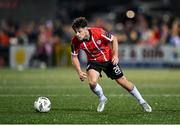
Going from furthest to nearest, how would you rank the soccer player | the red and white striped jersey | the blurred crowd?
the blurred crowd
the red and white striped jersey
the soccer player

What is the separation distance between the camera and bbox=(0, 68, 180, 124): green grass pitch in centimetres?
1276

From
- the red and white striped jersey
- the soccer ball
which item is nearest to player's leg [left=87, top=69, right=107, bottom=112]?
the red and white striped jersey

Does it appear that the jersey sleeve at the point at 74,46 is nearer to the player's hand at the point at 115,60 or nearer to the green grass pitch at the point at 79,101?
the player's hand at the point at 115,60

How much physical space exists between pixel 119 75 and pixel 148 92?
212 inches

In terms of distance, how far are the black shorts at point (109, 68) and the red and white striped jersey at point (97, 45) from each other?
84 mm

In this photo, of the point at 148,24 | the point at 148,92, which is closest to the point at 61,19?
the point at 148,24

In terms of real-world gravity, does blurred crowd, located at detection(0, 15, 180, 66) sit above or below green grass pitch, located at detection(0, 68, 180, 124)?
below

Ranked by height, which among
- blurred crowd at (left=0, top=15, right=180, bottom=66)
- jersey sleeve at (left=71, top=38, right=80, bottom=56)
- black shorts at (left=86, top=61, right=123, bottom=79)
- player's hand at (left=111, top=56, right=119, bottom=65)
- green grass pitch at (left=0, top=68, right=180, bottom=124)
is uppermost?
jersey sleeve at (left=71, top=38, right=80, bottom=56)

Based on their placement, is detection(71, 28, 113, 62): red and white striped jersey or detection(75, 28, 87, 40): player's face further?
detection(71, 28, 113, 62): red and white striped jersey

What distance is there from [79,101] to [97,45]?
2794 mm

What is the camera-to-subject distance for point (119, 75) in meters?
14.3

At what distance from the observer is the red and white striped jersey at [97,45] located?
46.7 ft

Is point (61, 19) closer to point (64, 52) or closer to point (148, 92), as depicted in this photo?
point (64, 52)

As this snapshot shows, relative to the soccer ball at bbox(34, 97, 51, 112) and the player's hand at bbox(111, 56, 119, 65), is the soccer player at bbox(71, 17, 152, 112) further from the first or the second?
the soccer ball at bbox(34, 97, 51, 112)
